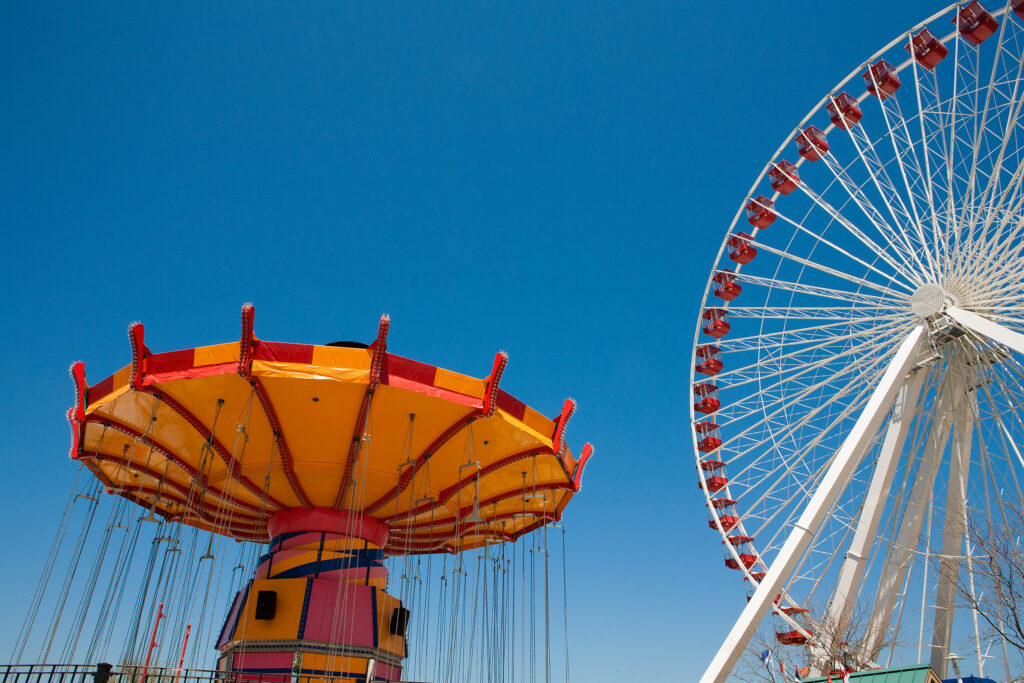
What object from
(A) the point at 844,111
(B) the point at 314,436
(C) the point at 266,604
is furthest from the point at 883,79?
(C) the point at 266,604

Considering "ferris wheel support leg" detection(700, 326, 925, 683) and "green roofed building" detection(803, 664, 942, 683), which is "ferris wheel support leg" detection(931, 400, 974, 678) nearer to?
"ferris wheel support leg" detection(700, 326, 925, 683)

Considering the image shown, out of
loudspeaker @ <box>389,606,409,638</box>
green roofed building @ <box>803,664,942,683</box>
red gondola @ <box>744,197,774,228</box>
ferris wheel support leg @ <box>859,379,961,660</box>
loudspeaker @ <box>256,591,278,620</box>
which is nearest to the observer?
green roofed building @ <box>803,664,942,683</box>

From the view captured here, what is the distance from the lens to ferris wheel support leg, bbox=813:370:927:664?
17.4 m

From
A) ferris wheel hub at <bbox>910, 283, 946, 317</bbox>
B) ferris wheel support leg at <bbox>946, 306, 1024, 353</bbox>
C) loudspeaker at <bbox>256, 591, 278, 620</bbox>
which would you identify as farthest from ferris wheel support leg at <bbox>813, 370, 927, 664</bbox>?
loudspeaker at <bbox>256, 591, 278, 620</bbox>

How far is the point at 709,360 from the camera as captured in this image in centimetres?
2438

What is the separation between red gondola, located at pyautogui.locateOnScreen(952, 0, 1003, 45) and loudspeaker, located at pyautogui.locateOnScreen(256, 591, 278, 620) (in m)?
22.2

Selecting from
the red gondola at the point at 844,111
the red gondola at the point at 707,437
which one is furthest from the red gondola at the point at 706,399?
the red gondola at the point at 844,111

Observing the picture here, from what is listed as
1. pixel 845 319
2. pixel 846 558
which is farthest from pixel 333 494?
pixel 845 319

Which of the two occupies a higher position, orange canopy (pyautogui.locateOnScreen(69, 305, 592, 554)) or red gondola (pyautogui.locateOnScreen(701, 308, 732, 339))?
red gondola (pyautogui.locateOnScreen(701, 308, 732, 339))

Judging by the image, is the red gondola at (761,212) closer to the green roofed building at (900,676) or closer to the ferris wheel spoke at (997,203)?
the ferris wheel spoke at (997,203)

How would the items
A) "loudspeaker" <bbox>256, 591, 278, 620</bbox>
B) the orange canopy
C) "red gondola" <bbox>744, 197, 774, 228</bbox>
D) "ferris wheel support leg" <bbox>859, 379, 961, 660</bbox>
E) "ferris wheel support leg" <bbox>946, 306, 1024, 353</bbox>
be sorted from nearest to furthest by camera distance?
the orange canopy
"loudspeaker" <bbox>256, 591, 278, 620</bbox>
"ferris wheel support leg" <bbox>946, 306, 1024, 353</bbox>
"ferris wheel support leg" <bbox>859, 379, 961, 660</bbox>
"red gondola" <bbox>744, 197, 774, 228</bbox>

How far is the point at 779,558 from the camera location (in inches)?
669

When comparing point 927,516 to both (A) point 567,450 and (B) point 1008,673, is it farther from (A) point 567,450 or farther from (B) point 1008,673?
(A) point 567,450

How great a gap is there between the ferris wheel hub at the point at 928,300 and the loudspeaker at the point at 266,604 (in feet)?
56.7
